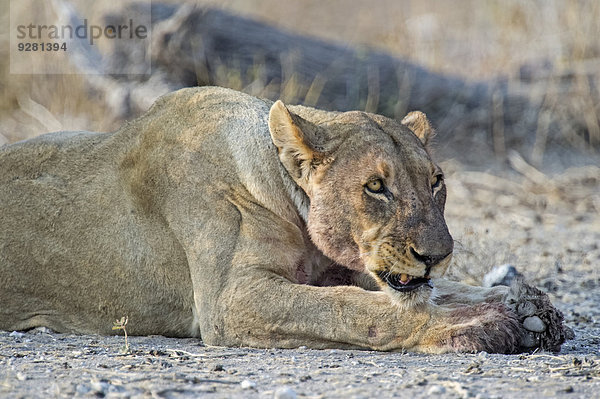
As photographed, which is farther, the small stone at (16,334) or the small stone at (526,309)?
the small stone at (16,334)

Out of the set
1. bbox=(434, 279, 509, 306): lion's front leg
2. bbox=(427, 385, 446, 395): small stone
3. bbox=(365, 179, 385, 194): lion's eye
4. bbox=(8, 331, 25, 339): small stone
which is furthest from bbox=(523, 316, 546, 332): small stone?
bbox=(8, 331, 25, 339): small stone

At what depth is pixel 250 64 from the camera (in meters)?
10.4

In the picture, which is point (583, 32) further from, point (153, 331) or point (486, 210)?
point (153, 331)

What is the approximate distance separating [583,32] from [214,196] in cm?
824

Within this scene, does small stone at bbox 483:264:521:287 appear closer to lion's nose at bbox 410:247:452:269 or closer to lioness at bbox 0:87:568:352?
lioness at bbox 0:87:568:352

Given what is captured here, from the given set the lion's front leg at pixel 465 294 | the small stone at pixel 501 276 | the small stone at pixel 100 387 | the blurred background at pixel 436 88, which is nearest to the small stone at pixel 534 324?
the lion's front leg at pixel 465 294

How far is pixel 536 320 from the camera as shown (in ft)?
14.1

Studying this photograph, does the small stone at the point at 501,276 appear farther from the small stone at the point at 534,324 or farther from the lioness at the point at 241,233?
the small stone at the point at 534,324

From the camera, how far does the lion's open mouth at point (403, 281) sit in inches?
167

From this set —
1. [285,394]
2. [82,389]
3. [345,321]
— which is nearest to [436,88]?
[345,321]

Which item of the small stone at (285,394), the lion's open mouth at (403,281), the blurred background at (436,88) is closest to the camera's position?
the small stone at (285,394)

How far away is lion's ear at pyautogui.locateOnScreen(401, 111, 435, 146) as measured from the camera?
4965 mm

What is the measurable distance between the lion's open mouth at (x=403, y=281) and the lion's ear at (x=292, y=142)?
26.7 inches

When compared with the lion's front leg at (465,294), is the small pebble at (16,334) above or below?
below
